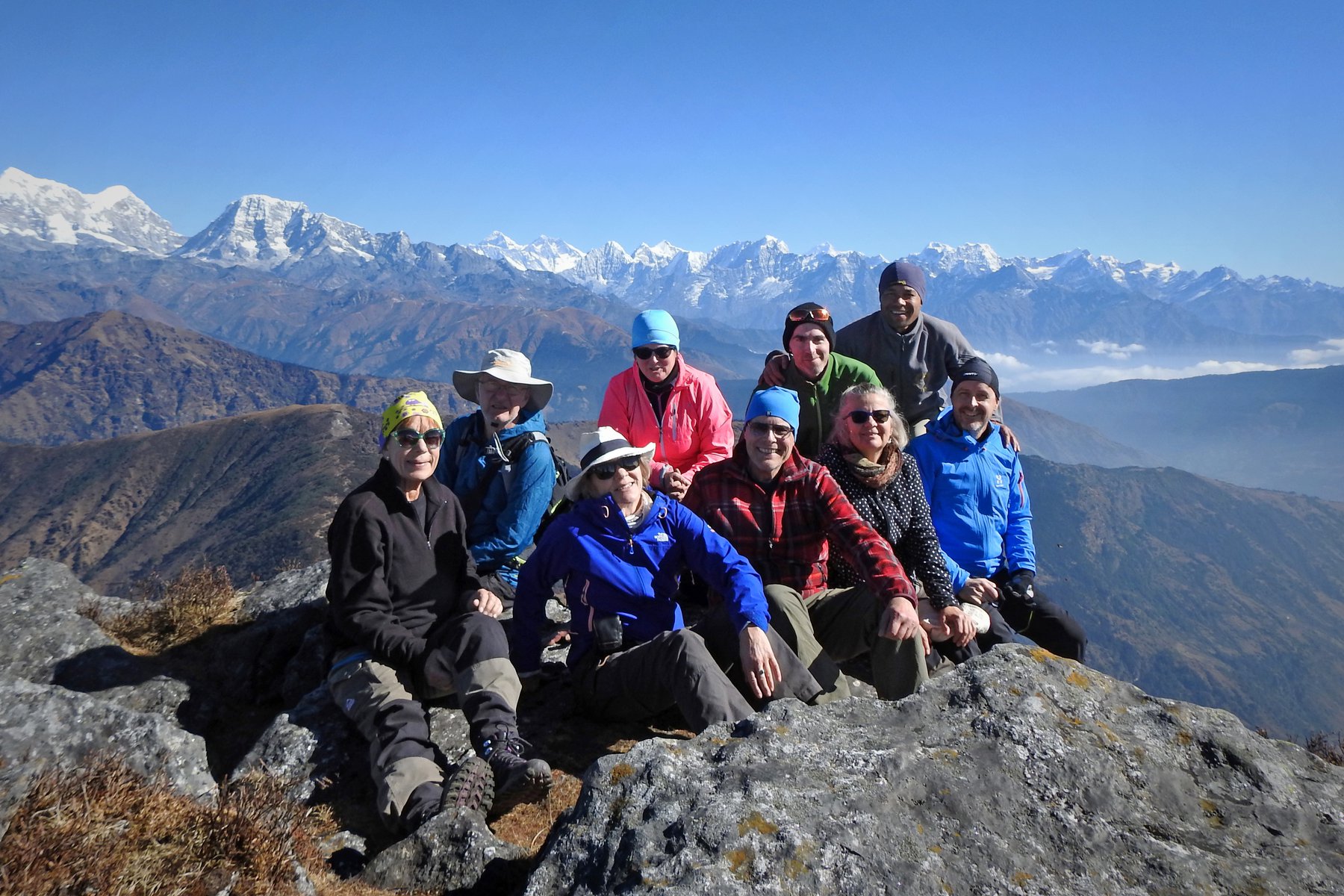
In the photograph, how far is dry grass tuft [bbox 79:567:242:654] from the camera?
8047 millimetres

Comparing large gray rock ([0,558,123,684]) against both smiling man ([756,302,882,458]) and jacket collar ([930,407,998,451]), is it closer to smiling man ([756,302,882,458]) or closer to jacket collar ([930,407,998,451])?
smiling man ([756,302,882,458])

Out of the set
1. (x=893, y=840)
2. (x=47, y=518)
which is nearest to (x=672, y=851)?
(x=893, y=840)

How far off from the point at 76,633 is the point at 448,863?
6.10m

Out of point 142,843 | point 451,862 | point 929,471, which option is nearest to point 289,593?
point 142,843

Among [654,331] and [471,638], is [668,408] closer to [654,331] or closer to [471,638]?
[654,331]

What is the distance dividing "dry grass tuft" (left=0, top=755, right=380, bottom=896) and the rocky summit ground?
0.05 meters

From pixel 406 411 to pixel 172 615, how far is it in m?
5.09

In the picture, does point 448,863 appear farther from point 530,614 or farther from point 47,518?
point 47,518

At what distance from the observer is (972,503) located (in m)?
7.07

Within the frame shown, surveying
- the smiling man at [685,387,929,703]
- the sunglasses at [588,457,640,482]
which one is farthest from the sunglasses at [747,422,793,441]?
the sunglasses at [588,457,640,482]

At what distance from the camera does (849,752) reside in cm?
328

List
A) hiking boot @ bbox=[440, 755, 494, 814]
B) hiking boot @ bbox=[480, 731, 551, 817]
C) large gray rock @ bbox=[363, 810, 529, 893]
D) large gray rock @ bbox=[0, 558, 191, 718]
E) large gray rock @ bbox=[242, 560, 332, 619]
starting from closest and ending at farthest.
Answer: large gray rock @ bbox=[363, 810, 529, 893] < hiking boot @ bbox=[440, 755, 494, 814] < hiking boot @ bbox=[480, 731, 551, 817] < large gray rock @ bbox=[0, 558, 191, 718] < large gray rock @ bbox=[242, 560, 332, 619]

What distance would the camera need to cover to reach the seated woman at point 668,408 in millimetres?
7773

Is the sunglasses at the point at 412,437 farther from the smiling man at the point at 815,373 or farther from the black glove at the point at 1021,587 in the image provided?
the black glove at the point at 1021,587
